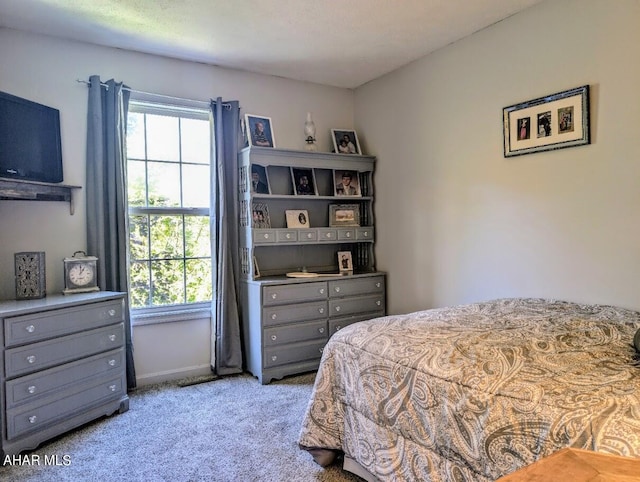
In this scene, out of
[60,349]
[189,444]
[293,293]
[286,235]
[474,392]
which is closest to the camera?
[474,392]

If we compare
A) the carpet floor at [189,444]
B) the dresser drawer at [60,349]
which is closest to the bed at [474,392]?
the carpet floor at [189,444]

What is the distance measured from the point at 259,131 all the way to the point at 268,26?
94cm

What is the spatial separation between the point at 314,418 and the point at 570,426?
A: 122 cm

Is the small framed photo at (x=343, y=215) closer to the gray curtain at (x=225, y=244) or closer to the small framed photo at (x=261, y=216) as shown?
the small framed photo at (x=261, y=216)

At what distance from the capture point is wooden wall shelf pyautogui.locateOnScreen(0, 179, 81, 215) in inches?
101

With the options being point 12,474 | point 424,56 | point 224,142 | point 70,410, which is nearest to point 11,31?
point 224,142

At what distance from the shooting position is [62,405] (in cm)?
247

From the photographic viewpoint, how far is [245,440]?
2.41 meters

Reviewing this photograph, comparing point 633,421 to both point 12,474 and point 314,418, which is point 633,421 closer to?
point 314,418

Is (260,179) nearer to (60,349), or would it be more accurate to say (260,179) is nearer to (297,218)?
(297,218)

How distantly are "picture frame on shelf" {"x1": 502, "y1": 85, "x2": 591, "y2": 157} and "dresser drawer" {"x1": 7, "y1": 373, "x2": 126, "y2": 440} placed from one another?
298 centimetres

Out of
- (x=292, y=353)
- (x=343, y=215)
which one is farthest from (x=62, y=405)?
(x=343, y=215)
